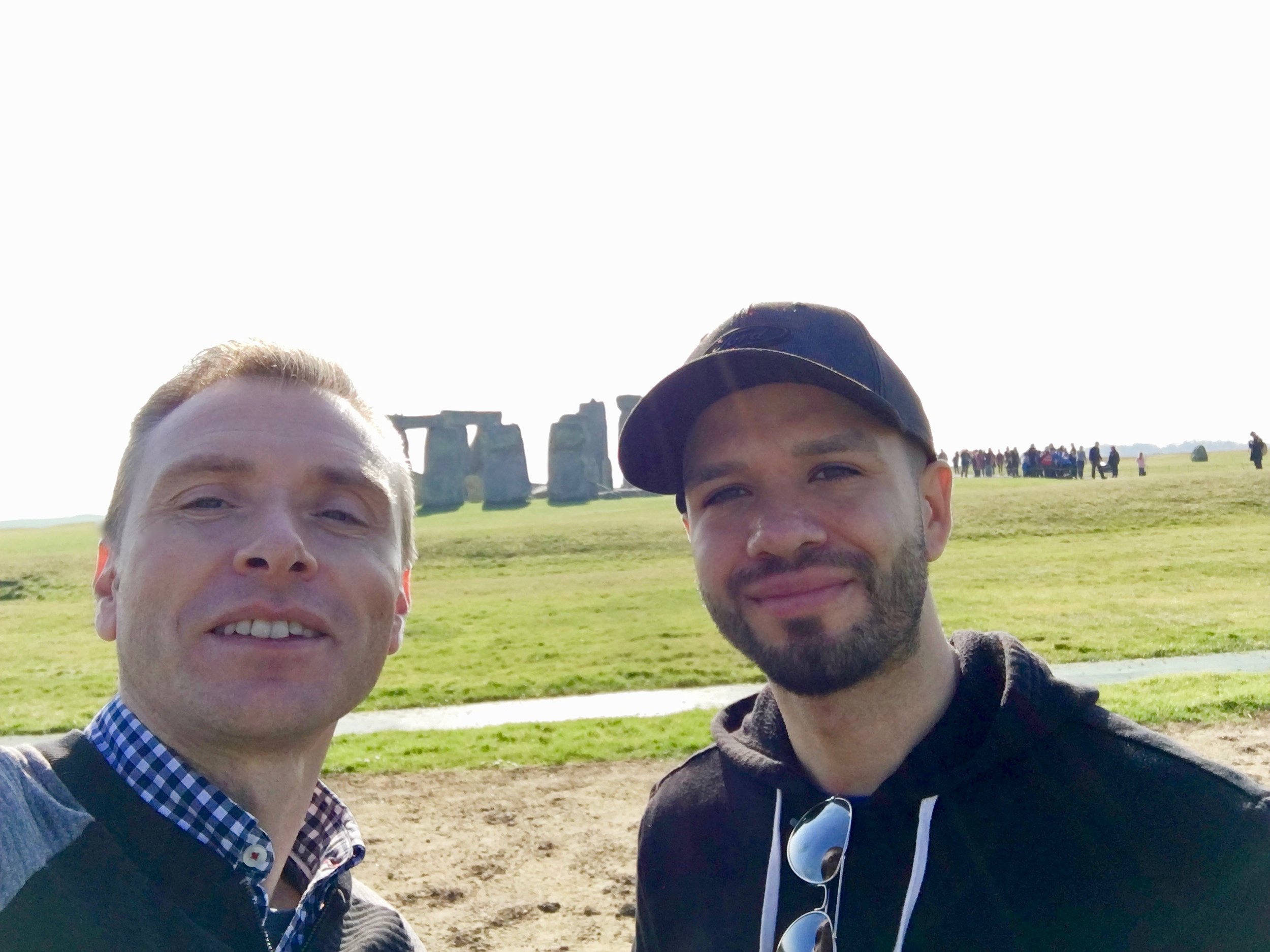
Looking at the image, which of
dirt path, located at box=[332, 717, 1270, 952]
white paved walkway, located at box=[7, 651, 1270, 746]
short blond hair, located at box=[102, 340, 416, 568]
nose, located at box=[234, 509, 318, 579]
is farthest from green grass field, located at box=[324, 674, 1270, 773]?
nose, located at box=[234, 509, 318, 579]

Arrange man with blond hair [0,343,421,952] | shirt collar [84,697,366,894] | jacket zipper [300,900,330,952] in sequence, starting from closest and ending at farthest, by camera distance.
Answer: man with blond hair [0,343,421,952] < shirt collar [84,697,366,894] < jacket zipper [300,900,330,952]

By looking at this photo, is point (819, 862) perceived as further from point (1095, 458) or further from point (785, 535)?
point (1095, 458)

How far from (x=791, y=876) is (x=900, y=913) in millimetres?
275

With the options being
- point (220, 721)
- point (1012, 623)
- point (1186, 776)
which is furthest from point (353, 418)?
point (1012, 623)

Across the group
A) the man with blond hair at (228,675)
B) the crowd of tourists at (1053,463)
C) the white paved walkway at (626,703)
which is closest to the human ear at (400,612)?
the man with blond hair at (228,675)

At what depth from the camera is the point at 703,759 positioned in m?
2.93

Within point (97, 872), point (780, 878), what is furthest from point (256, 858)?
point (780, 878)

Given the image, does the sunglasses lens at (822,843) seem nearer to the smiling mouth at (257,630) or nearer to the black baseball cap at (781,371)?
A: the black baseball cap at (781,371)

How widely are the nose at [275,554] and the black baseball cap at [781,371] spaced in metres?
0.89

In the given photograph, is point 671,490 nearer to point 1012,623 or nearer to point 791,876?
point 791,876

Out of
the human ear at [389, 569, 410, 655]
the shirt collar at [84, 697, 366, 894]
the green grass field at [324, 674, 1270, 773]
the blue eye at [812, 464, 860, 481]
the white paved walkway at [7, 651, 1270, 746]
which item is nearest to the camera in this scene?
the shirt collar at [84, 697, 366, 894]

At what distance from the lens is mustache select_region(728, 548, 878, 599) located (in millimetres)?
2502

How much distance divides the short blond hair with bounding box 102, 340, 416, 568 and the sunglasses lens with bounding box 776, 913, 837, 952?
1349mm

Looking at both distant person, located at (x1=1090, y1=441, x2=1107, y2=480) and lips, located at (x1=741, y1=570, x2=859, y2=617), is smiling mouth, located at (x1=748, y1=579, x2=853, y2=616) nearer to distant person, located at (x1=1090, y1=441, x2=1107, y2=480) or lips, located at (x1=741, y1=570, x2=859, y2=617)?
lips, located at (x1=741, y1=570, x2=859, y2=617)
